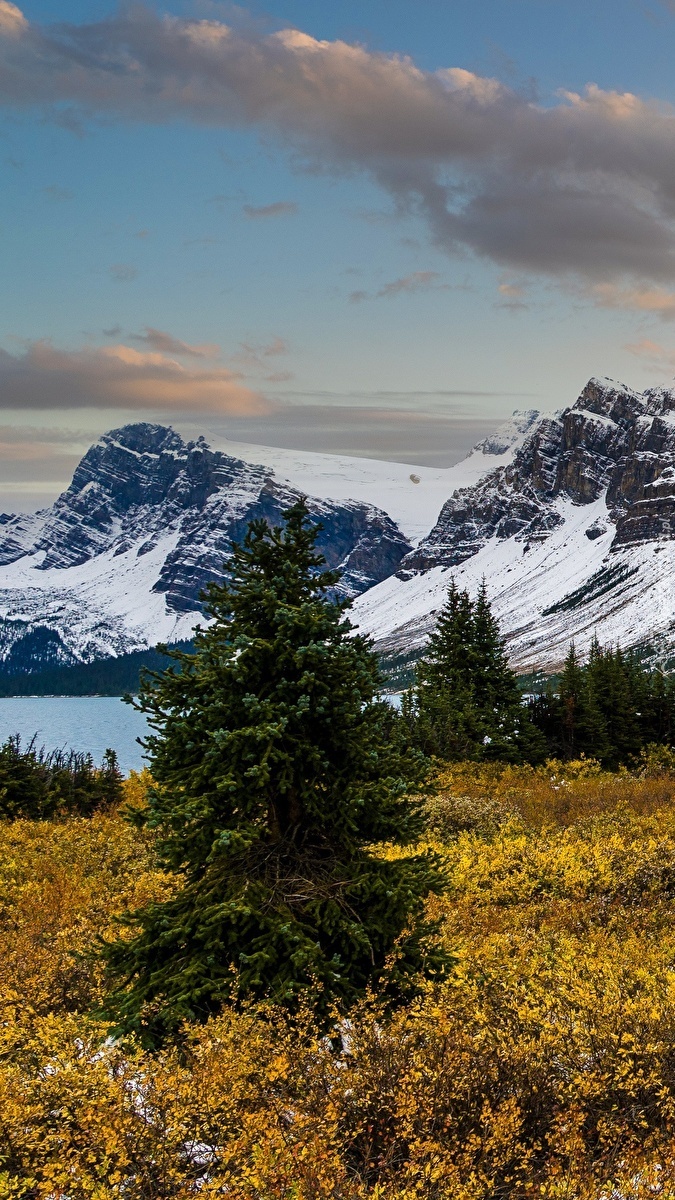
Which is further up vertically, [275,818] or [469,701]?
[275,818]

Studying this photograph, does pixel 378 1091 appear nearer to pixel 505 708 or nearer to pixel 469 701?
pixel 469 701

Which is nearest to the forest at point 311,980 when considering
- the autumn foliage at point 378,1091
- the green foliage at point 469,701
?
the autumn foliage at point 378,1091

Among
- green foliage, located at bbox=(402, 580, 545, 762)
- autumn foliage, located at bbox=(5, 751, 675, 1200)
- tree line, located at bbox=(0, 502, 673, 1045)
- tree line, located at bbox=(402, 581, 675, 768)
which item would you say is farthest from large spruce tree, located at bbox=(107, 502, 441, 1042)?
green foliage, located at bbox=(402, 580, 545, 762)

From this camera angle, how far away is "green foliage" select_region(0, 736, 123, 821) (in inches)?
1462

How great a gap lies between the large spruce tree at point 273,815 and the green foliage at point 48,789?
25.1 meters

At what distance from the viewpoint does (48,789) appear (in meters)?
41.8

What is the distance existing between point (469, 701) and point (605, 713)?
15.5 metres

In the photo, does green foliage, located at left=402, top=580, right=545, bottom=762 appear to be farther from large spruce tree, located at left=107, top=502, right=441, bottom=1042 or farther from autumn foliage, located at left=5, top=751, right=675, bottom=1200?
large spruce tree, located at left=107, top=502, right=441, bottom=1042

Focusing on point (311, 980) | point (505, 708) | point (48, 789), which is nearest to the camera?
point (311, 980)

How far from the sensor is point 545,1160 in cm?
857

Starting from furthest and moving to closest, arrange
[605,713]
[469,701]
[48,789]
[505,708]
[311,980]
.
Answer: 1. [605,713]
2. [505,708]
3. [469,701]
4. [48,789]
5. [311,980]

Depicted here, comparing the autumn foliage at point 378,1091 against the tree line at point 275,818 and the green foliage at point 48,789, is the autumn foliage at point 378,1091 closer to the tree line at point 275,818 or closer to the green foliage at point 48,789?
the tree line at point 275,818

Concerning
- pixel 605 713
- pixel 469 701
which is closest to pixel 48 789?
pixel 469 701

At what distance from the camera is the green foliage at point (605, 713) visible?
55.9 meters
